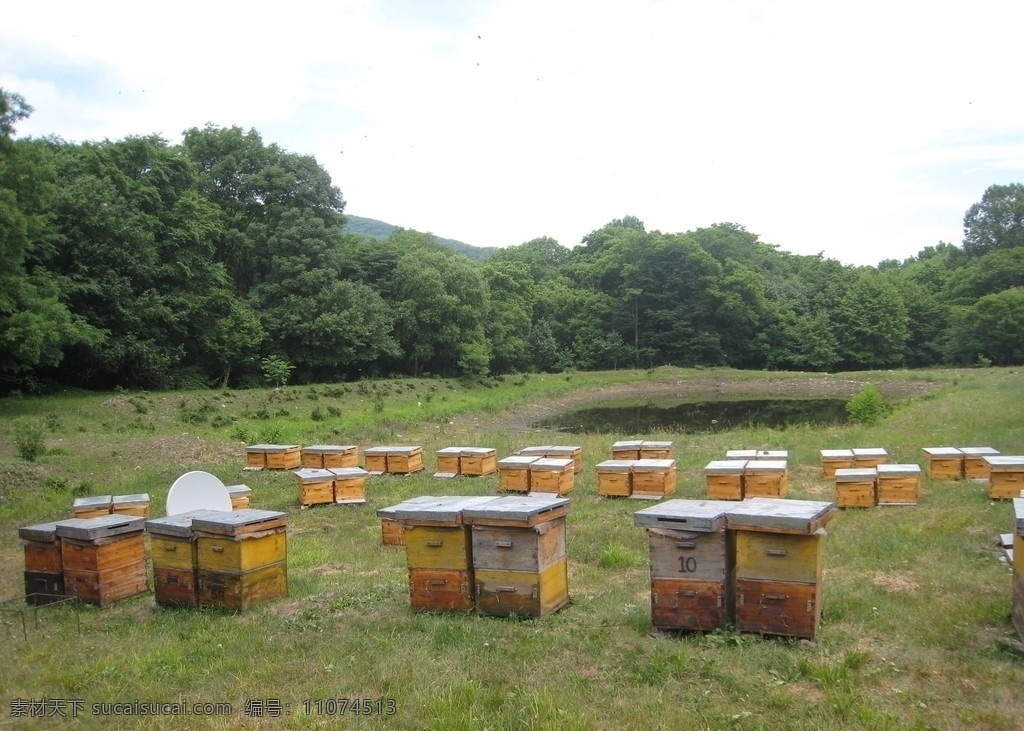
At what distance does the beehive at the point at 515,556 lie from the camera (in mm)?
6855

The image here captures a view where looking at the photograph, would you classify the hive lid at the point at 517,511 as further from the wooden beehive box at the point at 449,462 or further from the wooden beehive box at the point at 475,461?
the wooden beehive box at the point at 449,462

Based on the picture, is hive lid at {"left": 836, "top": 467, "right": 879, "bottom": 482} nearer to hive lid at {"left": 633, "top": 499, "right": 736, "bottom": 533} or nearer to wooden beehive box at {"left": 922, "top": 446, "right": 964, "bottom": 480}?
wooden beehive box at {"left": 922, "top": 446, "right": 964, "bottom": 480}

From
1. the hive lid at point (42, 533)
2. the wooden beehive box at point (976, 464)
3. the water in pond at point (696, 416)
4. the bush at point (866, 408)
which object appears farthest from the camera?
the water in pond at point (696, 416)

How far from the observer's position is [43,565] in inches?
354

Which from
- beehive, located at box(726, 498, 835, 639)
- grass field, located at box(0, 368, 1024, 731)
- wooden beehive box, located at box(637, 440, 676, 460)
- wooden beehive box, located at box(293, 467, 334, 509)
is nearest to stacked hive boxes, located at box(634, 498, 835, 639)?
beehive, located at box(726, 498, 835, 639)

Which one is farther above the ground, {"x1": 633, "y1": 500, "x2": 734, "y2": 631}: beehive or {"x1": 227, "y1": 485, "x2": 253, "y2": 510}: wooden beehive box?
{"x1": 633, "y1": 500, "x2": 734, "y2": 631}: beehive

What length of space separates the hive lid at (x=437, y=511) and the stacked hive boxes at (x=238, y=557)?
1.68 m

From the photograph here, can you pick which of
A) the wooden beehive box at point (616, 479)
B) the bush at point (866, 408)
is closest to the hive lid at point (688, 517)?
the wooden beehive box at point (616, 479)

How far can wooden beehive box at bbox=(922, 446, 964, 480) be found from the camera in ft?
46.0

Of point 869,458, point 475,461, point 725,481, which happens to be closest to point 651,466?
point 725,481

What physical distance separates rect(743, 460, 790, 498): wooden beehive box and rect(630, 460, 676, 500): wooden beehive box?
1552 millimetres

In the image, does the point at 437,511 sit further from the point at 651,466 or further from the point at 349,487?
the point at 349,487

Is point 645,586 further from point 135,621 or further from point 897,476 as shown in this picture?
point 897,476

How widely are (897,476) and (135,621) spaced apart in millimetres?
11629
